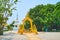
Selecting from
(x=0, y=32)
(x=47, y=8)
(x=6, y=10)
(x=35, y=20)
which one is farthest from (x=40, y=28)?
(x=6, y=10)

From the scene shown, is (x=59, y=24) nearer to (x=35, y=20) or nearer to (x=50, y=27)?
(x=50, y=27)

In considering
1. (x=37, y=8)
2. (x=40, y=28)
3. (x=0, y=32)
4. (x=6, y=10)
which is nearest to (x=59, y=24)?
(x=40, y=28)

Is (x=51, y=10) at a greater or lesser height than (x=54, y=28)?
greater

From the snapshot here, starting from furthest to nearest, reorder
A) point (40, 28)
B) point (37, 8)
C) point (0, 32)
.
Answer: point (37, 8)
point (40, 28)
point (0, 32)

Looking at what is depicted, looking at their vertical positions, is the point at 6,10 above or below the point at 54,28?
above

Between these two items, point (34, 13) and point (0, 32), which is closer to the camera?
point (0, 32)

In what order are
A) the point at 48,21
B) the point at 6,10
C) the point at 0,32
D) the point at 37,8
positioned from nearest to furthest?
the point at 6,10 → the point at 0,32 → the point at 48,21 → the point at 37,8

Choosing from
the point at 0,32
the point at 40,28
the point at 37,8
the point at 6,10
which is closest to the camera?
the point at 6,10

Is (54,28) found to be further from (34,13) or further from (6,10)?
(6,10)

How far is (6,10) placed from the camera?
23.2 metres

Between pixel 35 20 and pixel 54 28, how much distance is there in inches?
202

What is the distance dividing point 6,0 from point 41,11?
1232 inches

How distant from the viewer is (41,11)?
A: 5406 centimetres

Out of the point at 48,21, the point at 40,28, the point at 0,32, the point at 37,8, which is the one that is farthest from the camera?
the point at 37,8
